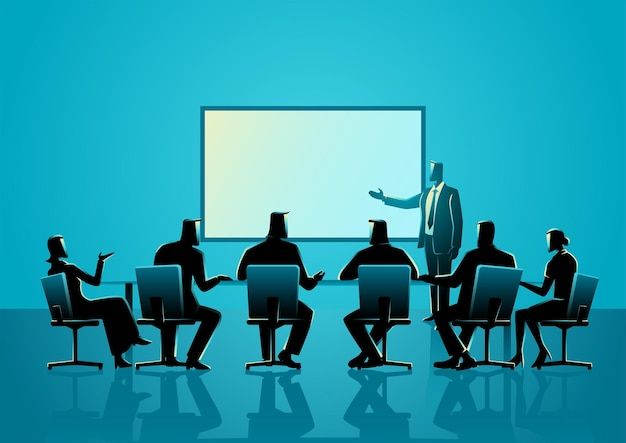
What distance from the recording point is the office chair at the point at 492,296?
6.10 m

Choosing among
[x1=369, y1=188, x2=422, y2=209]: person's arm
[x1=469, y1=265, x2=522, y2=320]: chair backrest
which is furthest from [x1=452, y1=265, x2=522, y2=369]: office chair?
[x1=369, y1=188, x2=422, y2=209]: person's arm

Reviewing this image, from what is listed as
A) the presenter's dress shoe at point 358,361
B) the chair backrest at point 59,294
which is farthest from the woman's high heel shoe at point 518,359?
the chair backrest at point 59,294

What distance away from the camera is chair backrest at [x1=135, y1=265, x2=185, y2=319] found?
6.20 m

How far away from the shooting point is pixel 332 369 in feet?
21.3

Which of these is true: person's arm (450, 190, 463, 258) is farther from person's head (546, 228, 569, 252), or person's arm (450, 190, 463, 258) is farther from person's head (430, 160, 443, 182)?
person's head (546, 228, 569, 252)

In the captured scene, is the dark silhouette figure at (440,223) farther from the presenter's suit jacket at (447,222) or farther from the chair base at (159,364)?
the chair base at (159,364)

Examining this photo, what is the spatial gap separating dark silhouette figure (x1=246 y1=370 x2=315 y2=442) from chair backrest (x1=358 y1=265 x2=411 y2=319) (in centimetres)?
83

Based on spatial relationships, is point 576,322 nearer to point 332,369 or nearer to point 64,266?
point 332,369

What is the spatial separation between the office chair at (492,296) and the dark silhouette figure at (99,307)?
7.97ft

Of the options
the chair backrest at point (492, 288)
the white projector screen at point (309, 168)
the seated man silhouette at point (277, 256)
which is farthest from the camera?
the white projector screen at point (309, 168)

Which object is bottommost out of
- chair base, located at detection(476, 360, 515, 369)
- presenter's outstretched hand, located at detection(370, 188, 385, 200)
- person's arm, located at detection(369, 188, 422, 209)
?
→ chair base, located at detection(476, 360, 515, 369)

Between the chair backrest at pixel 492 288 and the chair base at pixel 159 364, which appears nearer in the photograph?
the chair backrest at pixel 492 288

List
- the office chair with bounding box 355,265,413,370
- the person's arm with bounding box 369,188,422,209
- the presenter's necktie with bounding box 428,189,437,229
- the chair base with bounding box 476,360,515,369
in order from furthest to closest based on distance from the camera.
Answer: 1. the person's arm with bounding box 369,188,422,209
2. the presenter's necktie with bounding box 428,189,437,229
3. the chair base with bounding box 476,360,515,369
4. the office chair with bounding box 355,265,413,370

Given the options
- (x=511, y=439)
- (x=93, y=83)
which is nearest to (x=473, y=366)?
(x=511, y=439)
